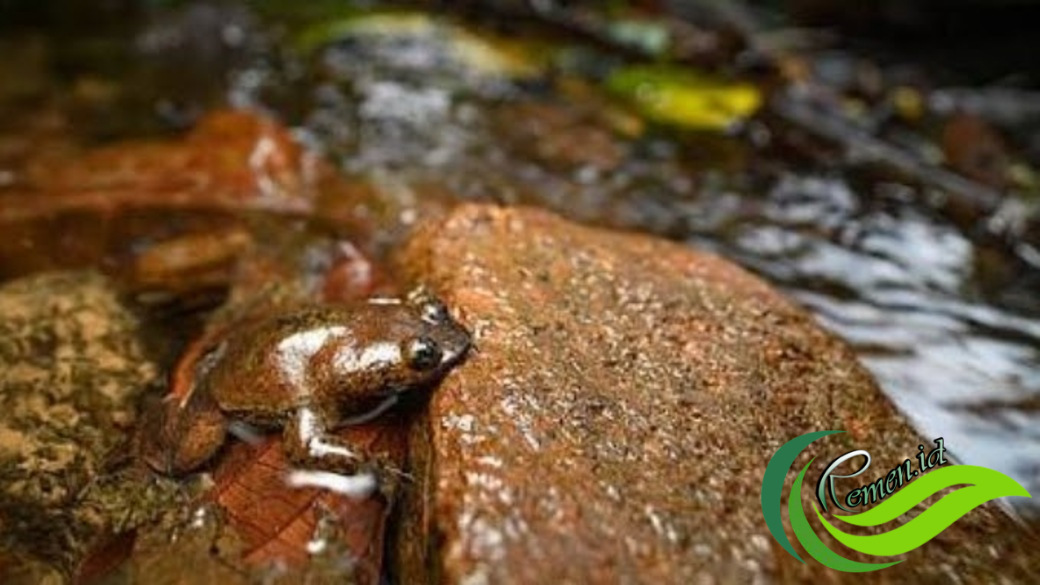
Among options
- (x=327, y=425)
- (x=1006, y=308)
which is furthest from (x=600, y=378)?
(x=1006, y=308)

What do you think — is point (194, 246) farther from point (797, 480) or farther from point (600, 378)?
point (797, 480)

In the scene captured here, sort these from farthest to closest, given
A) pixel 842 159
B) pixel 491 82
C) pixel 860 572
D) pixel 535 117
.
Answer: pixel 491 82 → pixel 535 117 → pixel 842 159 → pixel 860 572

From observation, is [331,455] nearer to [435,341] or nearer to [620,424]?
[435,341]

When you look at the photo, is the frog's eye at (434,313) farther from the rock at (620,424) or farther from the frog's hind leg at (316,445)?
the frog's hind leg at (316,445)

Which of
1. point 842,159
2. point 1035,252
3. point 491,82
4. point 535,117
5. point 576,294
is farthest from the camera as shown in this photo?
point 491,82

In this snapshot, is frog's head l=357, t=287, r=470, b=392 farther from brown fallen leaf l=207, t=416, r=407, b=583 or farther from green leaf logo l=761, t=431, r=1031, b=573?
green leaf logo l=761, t=431, r=1031, b=573

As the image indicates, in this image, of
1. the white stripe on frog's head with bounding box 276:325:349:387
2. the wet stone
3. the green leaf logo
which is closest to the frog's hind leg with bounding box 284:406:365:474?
the white stripe on frog's head with bounding box 276:325:349:387
